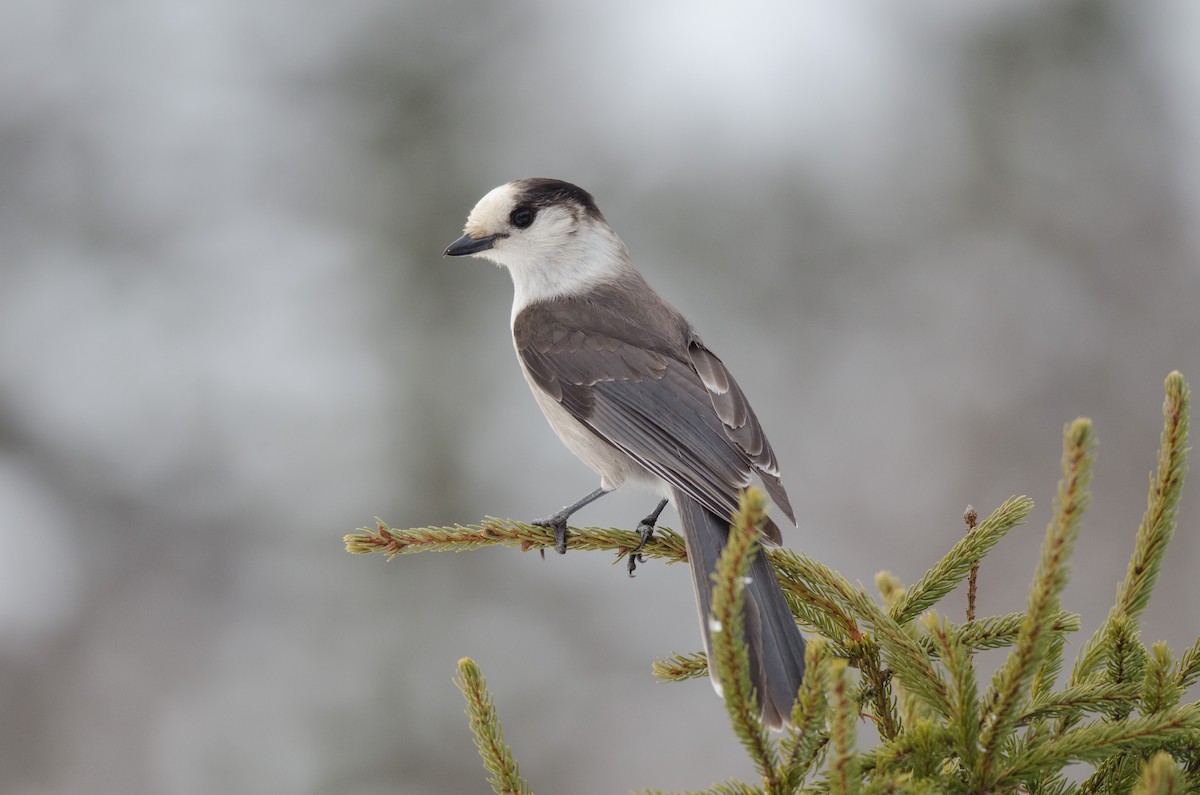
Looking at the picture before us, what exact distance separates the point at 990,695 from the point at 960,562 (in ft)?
1.80

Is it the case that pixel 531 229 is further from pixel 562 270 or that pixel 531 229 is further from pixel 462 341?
pixel 462 341

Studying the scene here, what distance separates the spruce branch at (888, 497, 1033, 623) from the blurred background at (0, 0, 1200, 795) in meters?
3.32

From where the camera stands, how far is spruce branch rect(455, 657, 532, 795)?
1508 mm

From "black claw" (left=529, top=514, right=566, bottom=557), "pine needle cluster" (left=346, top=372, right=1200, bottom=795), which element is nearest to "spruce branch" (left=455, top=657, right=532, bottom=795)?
"pine needle cluster" (left=346, top=372, right=1200, bottom=795)

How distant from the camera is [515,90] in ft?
22.8

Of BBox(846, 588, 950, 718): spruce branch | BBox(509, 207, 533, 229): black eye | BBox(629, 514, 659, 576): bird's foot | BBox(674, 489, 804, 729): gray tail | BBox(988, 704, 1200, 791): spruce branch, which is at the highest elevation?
BBox(509, 207, 533, 229): black eye

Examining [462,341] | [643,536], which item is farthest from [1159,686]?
[462,341]

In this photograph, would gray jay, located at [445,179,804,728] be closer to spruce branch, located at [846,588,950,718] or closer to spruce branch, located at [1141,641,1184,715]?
spruce branch, located at [846,588,950,718]

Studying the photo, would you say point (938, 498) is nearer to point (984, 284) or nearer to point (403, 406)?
point (984, 284)

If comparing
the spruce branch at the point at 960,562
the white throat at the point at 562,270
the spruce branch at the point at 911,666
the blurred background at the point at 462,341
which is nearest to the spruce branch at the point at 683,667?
the spruce branch at the point at 960,562

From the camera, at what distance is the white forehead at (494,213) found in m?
3.14

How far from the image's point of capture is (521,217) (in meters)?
3.16

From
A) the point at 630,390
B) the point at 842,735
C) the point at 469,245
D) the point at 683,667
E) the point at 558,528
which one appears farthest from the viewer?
the point at 469,245

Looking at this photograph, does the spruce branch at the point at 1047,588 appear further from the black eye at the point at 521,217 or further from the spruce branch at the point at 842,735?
the black eye at the point at 521,217
